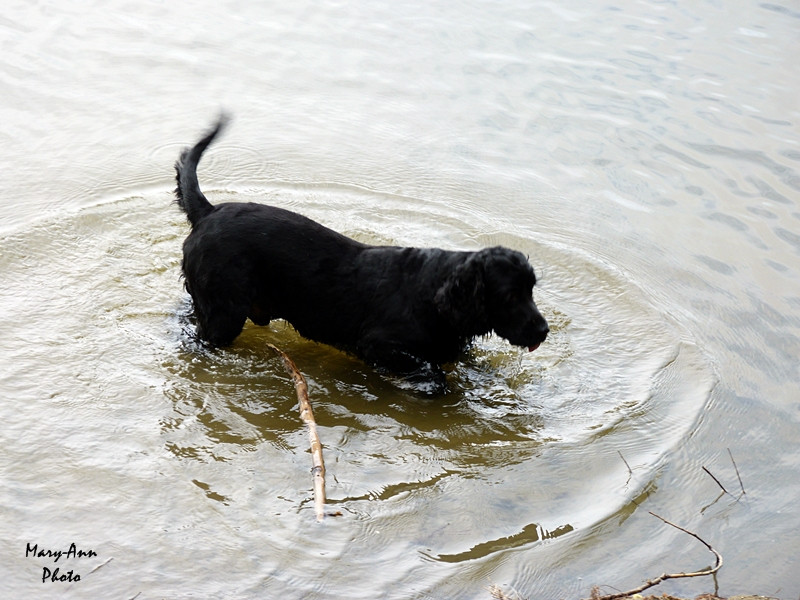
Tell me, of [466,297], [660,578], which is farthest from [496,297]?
[660,578]

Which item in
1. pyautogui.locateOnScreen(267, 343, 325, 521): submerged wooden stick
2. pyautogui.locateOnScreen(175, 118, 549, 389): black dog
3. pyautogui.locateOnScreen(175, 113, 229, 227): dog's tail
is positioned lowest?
pyautogui.locateOnScreen(267, 343, 325, 521): submerged wooden stick

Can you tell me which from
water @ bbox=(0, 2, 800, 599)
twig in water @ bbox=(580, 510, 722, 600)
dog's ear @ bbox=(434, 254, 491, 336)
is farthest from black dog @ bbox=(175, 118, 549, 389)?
twig in water @ bbox=(580, 510, 722, 600)

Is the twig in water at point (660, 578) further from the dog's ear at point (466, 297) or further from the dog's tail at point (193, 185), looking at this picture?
the dog's tail at point (193, 185)

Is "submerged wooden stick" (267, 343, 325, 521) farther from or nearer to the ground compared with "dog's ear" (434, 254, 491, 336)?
nearer to the ground

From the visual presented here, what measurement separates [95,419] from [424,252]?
7.62 feet

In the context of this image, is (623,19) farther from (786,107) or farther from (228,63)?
(228,63)

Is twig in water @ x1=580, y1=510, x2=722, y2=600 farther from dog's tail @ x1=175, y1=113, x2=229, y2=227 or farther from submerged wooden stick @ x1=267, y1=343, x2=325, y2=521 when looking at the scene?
dog's tail @ x1=175, y1=113, x2=229, y2=227

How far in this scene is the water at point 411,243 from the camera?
4512 millimetres

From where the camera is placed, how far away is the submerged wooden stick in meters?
4.54

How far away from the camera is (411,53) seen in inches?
443

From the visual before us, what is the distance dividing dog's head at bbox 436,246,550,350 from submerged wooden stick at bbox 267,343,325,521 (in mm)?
1005

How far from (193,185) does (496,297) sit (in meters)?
2.20

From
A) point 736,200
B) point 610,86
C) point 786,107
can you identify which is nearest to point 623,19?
point 610,86

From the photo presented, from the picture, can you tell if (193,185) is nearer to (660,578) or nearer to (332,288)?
(332,288)
